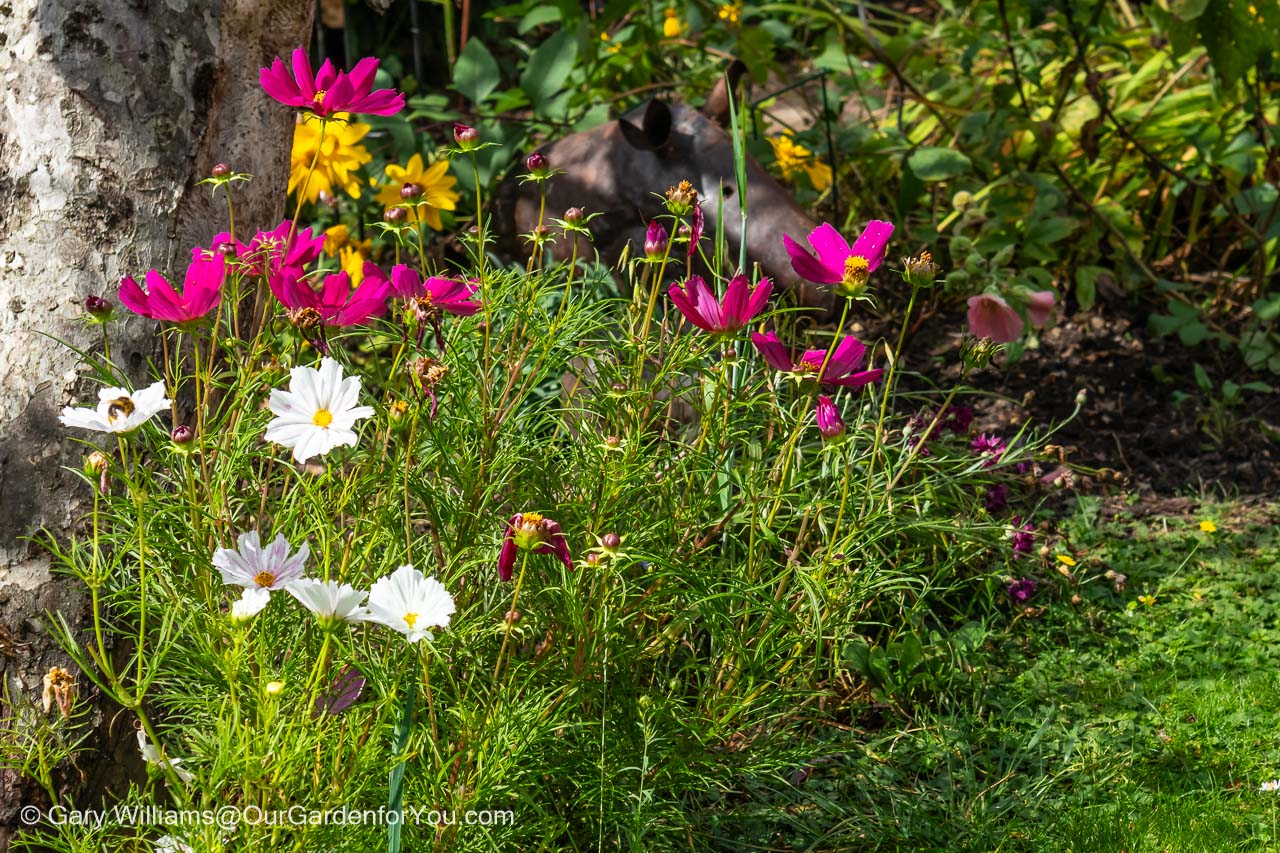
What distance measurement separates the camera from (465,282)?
1710 mm

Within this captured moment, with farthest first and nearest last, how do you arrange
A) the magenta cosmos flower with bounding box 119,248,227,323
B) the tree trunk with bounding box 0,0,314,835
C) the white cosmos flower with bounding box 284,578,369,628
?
1. the tree trunk with bounding box 0,0,314,835
2. the magenta cosmos flower with bounding box 119,248,227,323
3. the white cosmos flower with bounding box 284,578,369,628

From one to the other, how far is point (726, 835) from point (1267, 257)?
9.90ft

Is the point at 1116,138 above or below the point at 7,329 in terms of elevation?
below

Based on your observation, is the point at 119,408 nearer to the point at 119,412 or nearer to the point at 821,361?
the point at 119,412

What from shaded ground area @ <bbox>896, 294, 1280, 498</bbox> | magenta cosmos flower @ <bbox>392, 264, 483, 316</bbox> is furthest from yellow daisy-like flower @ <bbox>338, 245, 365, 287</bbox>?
shaded ground area @ <bbox>896, 294, 1280, 498</bbox>

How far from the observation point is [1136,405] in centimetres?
346

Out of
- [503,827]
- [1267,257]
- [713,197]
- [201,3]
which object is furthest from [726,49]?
[503,827]

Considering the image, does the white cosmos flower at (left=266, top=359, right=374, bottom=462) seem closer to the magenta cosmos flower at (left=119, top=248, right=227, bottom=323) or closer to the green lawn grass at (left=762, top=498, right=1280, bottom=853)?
the magenta cosmos flower at (left=119, top=248, right=227, bottom=323)

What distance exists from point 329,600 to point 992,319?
1.94 meters

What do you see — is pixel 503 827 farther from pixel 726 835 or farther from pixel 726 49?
pixel 726 49

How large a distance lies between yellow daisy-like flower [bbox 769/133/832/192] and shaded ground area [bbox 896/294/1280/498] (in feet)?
1.83

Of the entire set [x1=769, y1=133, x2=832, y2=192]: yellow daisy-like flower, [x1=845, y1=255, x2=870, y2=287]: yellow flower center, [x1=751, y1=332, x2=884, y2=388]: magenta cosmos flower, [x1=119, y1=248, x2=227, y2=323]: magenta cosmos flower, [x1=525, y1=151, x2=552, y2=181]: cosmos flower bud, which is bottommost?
[x1=769, y1=133, x2=832, y2=192]: yellow daisy-like flower

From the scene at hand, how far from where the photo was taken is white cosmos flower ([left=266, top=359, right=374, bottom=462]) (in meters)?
1.27

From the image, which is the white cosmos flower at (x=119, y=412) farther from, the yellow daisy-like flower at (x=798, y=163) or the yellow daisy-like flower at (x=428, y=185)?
the yellow daisy-like flower at (x=798, y=163)
